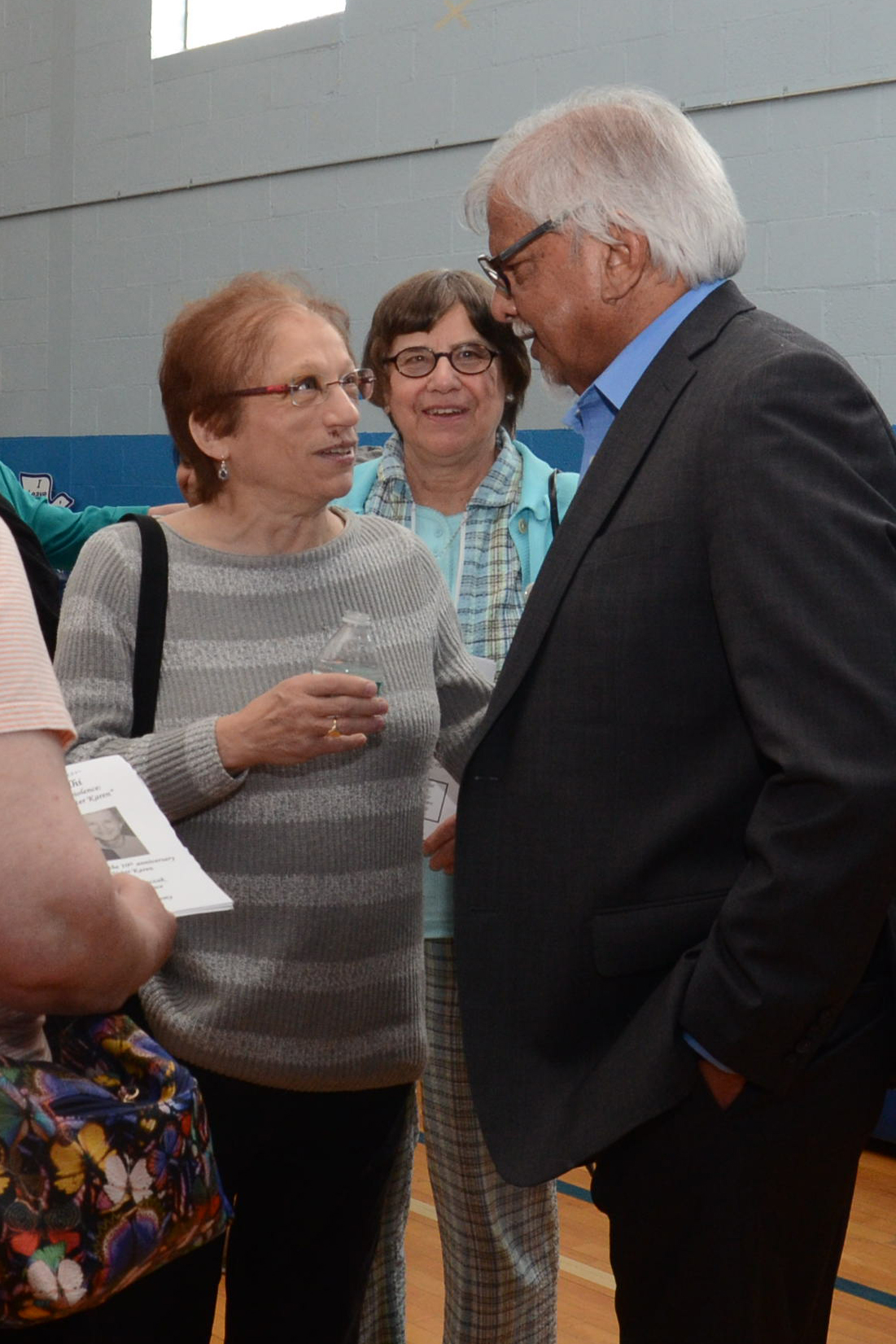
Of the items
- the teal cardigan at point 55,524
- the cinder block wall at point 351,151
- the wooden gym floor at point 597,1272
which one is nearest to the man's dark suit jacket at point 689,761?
the wooden gym floor at point 597,1272

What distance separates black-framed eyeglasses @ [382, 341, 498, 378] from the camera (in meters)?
2.41

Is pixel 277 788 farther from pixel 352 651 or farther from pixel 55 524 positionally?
pixel 55 524

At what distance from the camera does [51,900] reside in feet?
3.24

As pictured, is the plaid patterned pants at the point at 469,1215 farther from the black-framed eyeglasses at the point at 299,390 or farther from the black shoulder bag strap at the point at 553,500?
the black-framed eyeglasses at the point at 299,390

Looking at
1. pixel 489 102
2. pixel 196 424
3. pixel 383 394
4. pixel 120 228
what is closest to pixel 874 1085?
pixel 196 424

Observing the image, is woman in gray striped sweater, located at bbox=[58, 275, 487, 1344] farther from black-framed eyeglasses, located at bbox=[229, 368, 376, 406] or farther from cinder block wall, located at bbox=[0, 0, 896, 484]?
cinder block wall, located at bbox=[0, 0, 896, 484]

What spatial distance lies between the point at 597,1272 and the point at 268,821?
5.93 ft

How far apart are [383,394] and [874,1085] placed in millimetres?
1523

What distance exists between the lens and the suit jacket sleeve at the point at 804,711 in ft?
4.23

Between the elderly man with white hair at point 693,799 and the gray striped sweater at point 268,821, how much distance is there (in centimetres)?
25

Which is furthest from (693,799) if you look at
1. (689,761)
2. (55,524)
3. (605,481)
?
(55,524)

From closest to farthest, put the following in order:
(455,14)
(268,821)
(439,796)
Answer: (268,821) < (439,796) < (455,14)

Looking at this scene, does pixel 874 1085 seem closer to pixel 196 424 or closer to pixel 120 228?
pixel 196 424

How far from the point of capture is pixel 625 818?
1.42m
